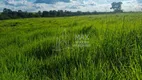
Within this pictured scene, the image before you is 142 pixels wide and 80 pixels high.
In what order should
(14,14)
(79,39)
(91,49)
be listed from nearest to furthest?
(91,49) < (79,39) < (14,14)

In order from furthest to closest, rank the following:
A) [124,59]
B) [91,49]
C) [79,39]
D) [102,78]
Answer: [79,39], [91,49], [124,59], [102,78]

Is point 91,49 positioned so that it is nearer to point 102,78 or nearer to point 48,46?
point 102,78

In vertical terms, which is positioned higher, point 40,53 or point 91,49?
point 91,49

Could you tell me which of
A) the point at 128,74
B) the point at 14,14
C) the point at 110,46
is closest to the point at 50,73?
the point at 110,46

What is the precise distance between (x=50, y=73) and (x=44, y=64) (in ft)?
1.36

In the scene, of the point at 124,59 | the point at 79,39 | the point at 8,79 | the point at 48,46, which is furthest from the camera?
the point at 48,46

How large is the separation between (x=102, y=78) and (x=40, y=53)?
2488mm

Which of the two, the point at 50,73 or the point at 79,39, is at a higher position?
the point at 79,39

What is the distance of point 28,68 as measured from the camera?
3.24 meters

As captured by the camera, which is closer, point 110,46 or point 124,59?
point 124,59

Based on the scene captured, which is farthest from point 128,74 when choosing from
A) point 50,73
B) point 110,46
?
point 50,73

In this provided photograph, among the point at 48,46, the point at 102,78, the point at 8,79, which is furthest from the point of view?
the point at 48,46

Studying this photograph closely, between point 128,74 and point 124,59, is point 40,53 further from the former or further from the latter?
point 128,74

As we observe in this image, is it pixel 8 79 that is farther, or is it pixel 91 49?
pixel 91 49
